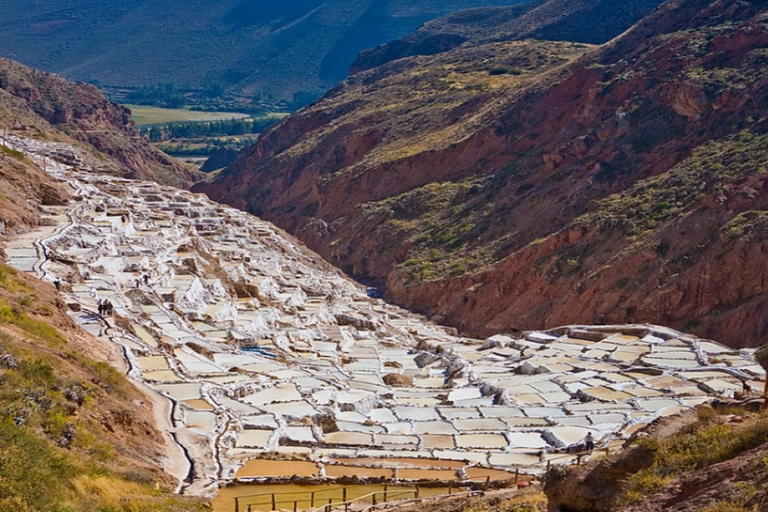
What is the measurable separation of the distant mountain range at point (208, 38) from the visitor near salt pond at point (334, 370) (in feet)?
437

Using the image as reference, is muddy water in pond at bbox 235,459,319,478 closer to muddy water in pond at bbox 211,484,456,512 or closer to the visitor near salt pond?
the visitor near salt pond

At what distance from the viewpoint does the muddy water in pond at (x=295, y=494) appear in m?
12.3

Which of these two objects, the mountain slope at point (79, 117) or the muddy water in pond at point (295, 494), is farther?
the mountain slope at point (79, 117)

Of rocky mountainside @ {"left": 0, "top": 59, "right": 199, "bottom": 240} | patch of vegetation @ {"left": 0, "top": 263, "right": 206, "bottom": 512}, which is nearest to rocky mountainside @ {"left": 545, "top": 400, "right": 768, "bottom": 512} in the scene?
patch of vegetation @ {"left": 0, "top": 263, "right": 206, "bottom": 512}

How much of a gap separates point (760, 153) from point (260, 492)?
91.9 feet

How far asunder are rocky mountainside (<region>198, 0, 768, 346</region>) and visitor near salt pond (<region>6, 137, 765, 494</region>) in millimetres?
4736

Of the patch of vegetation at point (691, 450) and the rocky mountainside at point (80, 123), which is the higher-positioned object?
the rocky mountainside at point (80, 123)

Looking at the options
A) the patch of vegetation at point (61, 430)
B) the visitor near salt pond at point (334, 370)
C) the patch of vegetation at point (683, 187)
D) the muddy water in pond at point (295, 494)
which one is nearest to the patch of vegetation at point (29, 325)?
the patch of vegetation at point (61, 430)

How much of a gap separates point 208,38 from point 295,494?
183192mm

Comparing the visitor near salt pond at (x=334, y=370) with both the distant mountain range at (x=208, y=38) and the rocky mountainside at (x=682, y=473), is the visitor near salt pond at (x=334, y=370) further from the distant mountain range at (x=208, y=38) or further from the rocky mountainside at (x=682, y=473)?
the distant mountain range at (x=208, y=38)

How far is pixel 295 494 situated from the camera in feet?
42.6

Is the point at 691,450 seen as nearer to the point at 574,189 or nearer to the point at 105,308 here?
the point at 105,308

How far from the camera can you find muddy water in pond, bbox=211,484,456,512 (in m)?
12.3

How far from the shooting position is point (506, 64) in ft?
222
